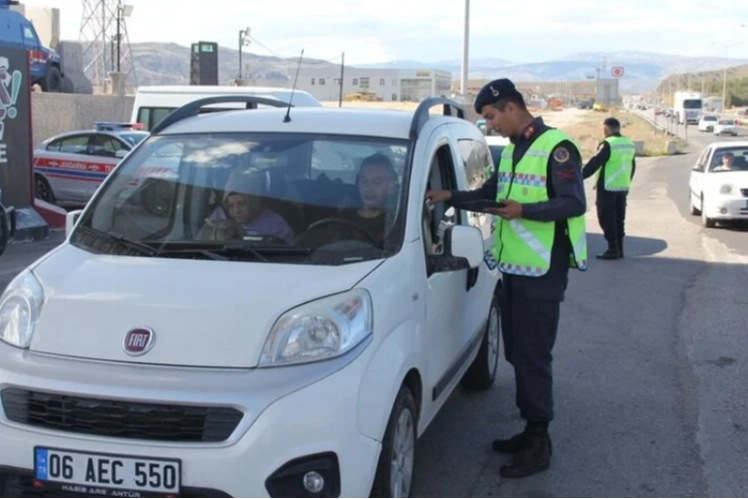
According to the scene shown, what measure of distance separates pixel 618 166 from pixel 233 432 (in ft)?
33.5

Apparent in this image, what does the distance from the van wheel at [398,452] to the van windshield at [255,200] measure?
2.21ft

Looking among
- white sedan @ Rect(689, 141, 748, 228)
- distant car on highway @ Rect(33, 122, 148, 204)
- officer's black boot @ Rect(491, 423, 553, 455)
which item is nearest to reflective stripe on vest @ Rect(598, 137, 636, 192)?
white sedan @ Rect(689, 141, 748, 228)

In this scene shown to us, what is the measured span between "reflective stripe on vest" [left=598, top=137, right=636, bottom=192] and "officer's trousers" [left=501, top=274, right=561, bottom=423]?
8.14 metres

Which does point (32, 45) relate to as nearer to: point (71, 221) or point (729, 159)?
point (729, 159)

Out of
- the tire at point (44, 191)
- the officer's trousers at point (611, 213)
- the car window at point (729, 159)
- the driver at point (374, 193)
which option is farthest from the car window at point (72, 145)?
the driver at point (374, 193)

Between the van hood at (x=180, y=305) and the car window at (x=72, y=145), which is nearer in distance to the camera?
the van hood at (x=180, y=305)

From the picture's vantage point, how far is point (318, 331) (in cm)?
361

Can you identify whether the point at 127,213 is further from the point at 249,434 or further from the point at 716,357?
the point at 716,357

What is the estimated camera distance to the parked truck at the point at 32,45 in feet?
72.9

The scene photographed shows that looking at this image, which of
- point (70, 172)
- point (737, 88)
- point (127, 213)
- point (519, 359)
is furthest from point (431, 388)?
point (737, 88)

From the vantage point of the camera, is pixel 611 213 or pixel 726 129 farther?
pixel 726 129

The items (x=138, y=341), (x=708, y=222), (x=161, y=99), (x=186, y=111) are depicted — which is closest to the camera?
(x=138, y=341)

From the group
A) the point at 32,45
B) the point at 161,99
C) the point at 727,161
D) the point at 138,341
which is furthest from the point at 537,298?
the point at 32,45

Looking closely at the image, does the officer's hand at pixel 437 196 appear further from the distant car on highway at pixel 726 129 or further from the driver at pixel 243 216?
the distant car on highway at pixel 726 129
